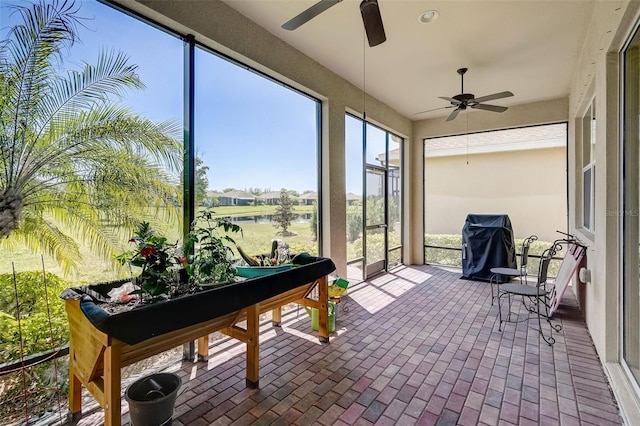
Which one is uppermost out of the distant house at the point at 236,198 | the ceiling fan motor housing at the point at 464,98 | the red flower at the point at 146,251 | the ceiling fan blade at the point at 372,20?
the ceiling fan motor housing at the point at 464,98

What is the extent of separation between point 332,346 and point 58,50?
3129 mm

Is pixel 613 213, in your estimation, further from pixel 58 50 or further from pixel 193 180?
pixel 58 50

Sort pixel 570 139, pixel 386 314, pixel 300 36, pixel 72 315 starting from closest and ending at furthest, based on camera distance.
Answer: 1. pixel 72 315
2. pixel 300 36
3. pixel 386 314
4. pixel 570 139

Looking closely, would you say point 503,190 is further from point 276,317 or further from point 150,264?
point 150,264

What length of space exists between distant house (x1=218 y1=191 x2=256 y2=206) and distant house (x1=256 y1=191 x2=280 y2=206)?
13 centimetres

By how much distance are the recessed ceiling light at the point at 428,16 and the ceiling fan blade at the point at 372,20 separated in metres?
1.07

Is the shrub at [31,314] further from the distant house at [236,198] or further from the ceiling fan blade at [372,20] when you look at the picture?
the ceiling fan blade at [372,20]

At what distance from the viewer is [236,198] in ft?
10.6

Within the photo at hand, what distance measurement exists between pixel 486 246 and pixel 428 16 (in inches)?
164

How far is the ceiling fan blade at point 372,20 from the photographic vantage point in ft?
6.93

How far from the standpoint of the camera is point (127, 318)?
1.67 metres

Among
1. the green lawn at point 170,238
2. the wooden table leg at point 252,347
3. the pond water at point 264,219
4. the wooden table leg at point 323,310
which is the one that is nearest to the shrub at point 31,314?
the green lawn at point 170,238

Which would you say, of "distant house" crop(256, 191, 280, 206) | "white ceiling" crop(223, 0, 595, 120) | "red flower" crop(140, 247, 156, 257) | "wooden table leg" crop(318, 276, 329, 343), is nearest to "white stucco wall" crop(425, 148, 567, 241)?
"white ceiling" crop(223, 0, 595, 120)

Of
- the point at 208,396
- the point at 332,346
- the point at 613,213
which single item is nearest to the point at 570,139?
the point at 613,213
